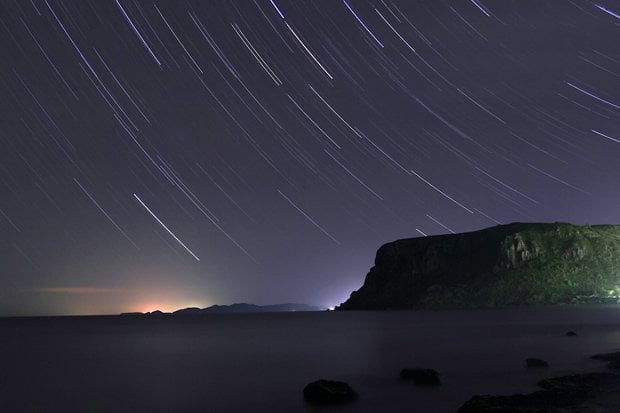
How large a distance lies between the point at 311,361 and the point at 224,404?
950 inches

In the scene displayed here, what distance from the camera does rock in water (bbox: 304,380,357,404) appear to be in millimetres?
30919

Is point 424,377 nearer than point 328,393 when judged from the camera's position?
No

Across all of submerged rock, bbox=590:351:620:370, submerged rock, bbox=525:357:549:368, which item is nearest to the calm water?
submerged rock, bbox=525:357:549:368

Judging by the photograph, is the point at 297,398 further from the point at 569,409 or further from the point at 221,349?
the point at 221,349

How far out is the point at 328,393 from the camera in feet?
102

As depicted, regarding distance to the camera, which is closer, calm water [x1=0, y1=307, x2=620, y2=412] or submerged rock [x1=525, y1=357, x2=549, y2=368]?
calm water [x1=0, y1=307, x2=620, y2=412]

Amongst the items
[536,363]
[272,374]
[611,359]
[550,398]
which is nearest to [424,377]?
[536,363]

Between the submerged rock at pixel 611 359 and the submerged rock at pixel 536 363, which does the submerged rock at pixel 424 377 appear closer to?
the submerged rock at pixel 536 363

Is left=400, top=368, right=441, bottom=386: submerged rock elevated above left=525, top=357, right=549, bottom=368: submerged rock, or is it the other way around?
left=525, top=357, right=549, bottom=368: submerged rock

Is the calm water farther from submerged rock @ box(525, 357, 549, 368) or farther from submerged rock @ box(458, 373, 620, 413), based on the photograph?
submerged rock @ box(458, 373, 620, 413)

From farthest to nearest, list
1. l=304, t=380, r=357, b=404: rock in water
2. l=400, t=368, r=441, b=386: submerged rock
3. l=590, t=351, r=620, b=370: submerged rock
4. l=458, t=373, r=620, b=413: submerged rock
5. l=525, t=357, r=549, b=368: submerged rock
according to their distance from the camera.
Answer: l=525, t=357, r=549, b=368: submerged rock < l=590, t=351, r=620, b=370: submerged rock < l=400, t=368, r=441, b=386: submerged rock < l=304, t=380, r=357, b=404: rock in water < l=458, t=373, r=620, b=413: submerged rock

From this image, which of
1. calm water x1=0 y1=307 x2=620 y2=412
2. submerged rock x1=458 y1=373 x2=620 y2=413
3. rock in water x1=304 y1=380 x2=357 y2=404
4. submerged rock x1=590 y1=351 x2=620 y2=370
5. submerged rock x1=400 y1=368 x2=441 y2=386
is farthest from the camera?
submerged rock x1=590 y1=351 x2=620 y2=370

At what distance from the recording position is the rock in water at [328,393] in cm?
3092

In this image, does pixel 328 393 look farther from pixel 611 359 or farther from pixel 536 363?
pixel 611 359
